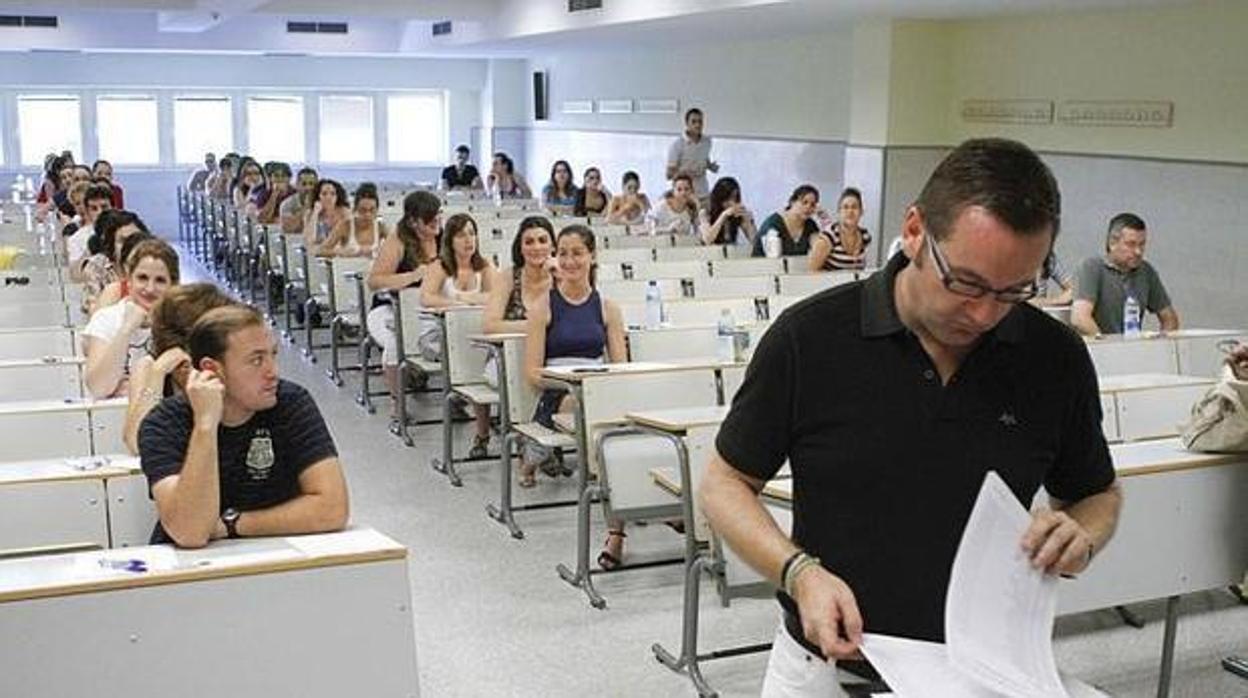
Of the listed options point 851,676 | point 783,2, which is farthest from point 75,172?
point 851,676

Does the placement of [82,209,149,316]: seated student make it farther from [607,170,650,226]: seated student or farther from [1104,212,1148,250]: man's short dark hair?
[607,170,650,226]: seated student

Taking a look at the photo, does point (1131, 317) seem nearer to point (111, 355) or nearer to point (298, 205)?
point (111, 355)

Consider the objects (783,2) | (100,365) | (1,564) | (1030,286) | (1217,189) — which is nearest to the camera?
(1030,286)

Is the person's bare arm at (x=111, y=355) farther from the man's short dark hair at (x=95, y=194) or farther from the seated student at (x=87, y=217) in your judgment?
the man's short dark hair at (x=95, y=194)

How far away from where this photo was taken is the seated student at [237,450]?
2.68 meters

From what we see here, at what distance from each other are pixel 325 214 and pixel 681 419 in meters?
6.04

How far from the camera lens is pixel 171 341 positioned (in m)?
3.26

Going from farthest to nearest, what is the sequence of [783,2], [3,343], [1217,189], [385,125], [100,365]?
1. [385,125]
2. [783,2]
3. [1217,189]
4. [3,343]
5. [100,365]

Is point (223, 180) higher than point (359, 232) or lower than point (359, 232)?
higher

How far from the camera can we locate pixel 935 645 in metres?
1.56

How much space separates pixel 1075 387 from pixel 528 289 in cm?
442

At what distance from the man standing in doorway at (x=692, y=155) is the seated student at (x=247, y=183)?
3.96 metres

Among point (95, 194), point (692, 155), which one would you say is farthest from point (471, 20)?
point (95, 194)

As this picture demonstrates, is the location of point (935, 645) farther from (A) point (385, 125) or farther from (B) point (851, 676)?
(A) point (385, 125)
